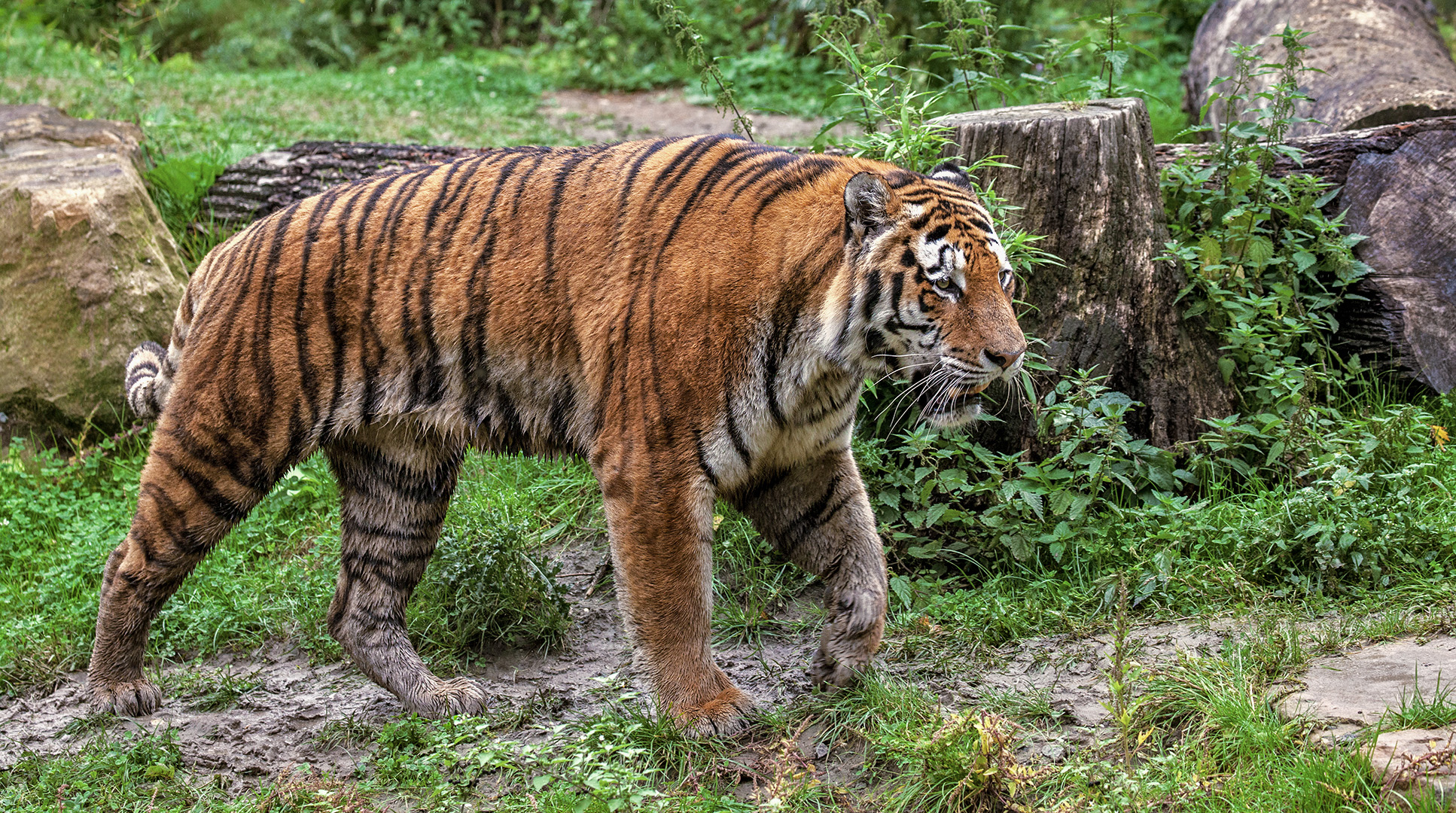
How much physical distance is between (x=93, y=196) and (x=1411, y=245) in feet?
20.5

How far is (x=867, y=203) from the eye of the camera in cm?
325

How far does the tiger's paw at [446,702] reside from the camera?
3.88 meters

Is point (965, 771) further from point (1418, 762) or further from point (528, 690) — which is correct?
point (528, 690)

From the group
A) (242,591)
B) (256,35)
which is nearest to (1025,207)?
(242,591)

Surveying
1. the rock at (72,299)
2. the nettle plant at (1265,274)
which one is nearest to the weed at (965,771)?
the nettle plant at (1265,274)

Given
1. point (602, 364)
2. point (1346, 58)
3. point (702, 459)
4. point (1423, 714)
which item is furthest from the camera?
point (1346, 58)

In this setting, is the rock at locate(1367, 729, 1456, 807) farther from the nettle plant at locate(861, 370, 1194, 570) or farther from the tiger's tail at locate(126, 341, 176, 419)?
the tiger's tail at locate(126, 341, 176, 419)

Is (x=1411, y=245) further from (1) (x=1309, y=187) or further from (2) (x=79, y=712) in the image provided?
(2) (x=79, y=712)

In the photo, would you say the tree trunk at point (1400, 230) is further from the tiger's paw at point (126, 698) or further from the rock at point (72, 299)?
the rock at point (72, 299)

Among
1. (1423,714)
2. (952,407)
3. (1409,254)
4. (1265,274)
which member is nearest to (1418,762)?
(1423,714)

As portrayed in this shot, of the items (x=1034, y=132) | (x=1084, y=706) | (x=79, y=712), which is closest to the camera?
(x=1084, y=706)

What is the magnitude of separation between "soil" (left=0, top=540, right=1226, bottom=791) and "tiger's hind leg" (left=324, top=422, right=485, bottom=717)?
162 mm

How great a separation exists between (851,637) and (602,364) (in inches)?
43.6

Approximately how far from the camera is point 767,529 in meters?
3.82
